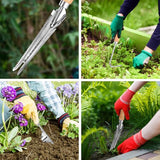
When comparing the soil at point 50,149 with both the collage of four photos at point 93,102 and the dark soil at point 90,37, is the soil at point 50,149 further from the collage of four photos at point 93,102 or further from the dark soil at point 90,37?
the dark soil at point 90,37

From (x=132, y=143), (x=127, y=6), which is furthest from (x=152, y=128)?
(x=127, y=6)

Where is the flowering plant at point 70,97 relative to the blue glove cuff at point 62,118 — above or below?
above

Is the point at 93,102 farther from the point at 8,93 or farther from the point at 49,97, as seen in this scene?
the point at 8,93

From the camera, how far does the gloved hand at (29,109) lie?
4.58 ft

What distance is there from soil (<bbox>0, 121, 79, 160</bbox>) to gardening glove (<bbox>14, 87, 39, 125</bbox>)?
8 centimetres

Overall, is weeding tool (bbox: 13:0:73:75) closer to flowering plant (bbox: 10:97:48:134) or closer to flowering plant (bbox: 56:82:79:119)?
flowering plant (bbox: 10:97:48:134)

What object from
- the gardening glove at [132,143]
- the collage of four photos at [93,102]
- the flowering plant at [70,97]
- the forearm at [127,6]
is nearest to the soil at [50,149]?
the collage of four photos at [93,102]

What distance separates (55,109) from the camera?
150 centimetres

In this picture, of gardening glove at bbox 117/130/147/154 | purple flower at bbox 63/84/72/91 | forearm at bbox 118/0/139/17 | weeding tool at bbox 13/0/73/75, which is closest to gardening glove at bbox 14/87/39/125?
purple flower at bbox 63/84/72/91

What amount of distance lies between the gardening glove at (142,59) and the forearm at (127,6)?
19cm

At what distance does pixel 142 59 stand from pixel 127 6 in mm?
244

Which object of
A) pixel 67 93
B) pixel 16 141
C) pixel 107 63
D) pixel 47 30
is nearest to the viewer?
pixel 47 30

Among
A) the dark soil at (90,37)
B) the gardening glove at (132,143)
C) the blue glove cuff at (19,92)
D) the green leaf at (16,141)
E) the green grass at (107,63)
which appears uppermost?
the dark soil at (90,37)

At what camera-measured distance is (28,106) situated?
4.58 feet
